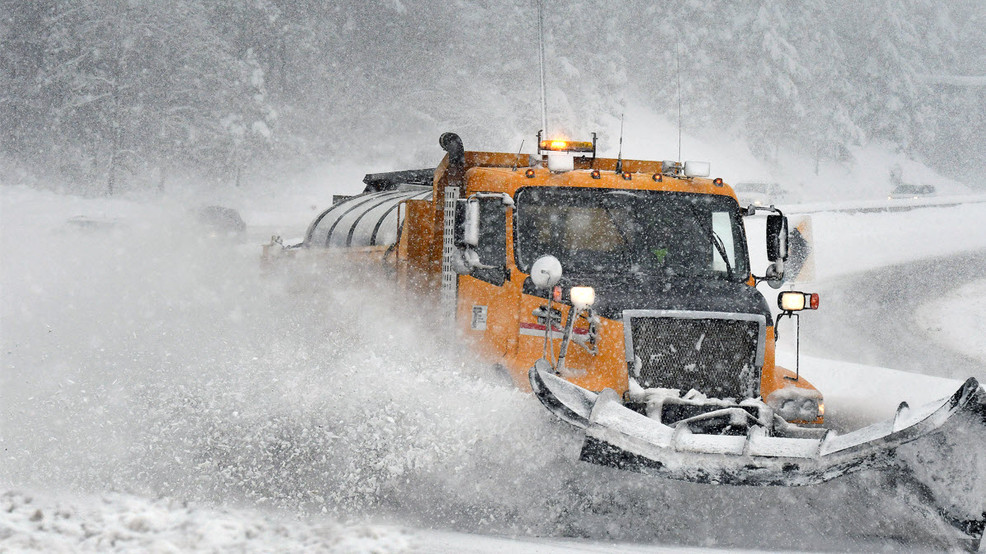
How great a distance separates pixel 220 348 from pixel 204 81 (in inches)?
1666

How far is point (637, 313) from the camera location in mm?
6176

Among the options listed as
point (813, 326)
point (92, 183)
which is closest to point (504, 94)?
point (92, 183)

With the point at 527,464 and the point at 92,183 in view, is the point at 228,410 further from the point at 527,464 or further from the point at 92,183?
the point at 92,183

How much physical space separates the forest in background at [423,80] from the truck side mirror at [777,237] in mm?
36928

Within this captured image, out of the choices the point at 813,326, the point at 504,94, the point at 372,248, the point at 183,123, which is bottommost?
the point at 813,326

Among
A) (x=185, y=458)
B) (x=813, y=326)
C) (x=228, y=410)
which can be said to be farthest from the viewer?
(x=813, y=326)

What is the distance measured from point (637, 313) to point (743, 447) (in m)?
1.27

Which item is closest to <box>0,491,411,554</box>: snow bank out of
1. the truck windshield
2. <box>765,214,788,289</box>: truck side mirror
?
the truck windshield

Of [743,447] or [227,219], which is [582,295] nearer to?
[743,447]

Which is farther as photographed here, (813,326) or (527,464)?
(813,326)

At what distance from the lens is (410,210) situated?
792 centimetres

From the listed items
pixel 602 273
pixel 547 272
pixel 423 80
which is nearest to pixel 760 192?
pixel 423 80

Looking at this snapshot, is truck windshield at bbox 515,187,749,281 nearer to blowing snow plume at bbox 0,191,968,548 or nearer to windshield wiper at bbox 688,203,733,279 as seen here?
windshield wiper at bbox 688,203,733,279

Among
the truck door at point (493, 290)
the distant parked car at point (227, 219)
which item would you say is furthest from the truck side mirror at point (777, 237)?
the distant parked car at point (227, 219)
